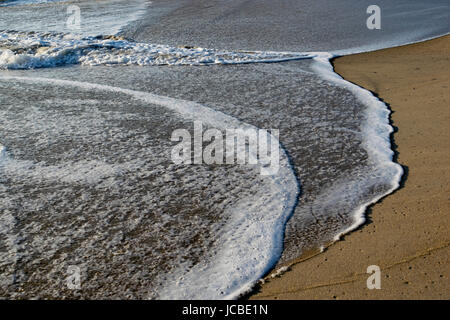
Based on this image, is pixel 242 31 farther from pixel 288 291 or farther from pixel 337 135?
pixel 288 291

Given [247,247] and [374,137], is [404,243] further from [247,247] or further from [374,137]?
[374,137]

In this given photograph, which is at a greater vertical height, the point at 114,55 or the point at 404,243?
the point at 114,55

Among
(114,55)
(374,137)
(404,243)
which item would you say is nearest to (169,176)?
(404,243)

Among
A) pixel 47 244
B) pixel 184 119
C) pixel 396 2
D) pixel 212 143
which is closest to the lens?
pixel 47 244
